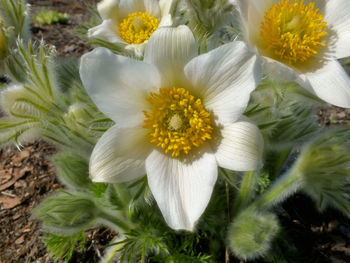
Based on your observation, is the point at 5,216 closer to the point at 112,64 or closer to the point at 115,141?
the point at 115,141

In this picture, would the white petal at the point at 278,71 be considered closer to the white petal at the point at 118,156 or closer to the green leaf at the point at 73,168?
the white petal at the point at 118,156

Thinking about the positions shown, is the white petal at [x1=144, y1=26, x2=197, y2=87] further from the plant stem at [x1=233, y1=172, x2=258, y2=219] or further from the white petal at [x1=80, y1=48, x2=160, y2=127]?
the plant stem at [x1=233, y1=172, x2=258, y2=219]

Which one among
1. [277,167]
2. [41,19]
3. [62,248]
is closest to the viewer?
[62,248]

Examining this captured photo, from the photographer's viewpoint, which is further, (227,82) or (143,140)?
(143,140)

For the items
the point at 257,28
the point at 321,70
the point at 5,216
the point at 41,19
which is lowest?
the point at 5,216

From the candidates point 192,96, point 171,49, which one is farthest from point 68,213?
point 171,49

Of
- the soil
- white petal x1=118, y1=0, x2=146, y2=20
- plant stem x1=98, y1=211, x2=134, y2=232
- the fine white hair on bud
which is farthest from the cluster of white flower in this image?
the soil

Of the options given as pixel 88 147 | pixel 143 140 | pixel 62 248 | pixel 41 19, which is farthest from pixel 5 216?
pixel 41 19
